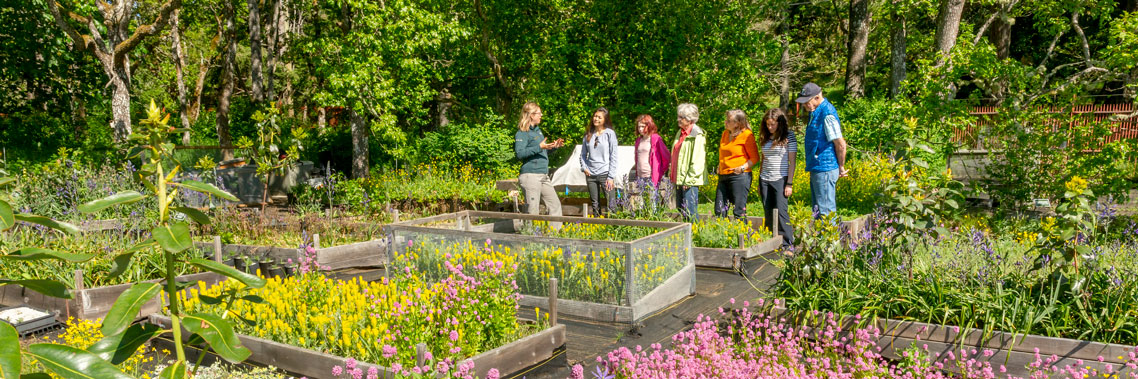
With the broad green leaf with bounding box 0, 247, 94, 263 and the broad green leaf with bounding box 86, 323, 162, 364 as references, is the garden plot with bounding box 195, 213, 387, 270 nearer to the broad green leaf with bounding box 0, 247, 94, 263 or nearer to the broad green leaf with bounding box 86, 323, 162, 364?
the broad green leaf with bounding box 86, 323, 162, 364

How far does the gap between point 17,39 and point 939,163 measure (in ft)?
62.4

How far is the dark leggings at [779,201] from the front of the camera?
7.68m

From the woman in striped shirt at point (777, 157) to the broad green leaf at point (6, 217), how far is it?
22.8ft

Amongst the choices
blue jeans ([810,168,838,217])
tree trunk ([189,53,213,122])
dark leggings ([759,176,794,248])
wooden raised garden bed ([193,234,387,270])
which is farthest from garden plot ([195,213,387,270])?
tree trunk ([189,53,213,122])

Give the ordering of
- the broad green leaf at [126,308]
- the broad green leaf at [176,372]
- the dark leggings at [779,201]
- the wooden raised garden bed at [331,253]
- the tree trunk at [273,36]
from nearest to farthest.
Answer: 1. the broad green leaf at [126,308]
2. the broad green leaf at [176,372]
3. the wooden raised garden bed at [331,253]
4. the dark leggings at [779,201]
5. the tree trunk at [273,36]

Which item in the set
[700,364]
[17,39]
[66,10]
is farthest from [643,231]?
[17,39]

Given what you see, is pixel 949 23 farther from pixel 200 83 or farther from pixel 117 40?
pixel 200 83

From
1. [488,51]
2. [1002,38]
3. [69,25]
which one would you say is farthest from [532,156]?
[1002,38]

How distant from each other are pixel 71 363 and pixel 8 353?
126 mm

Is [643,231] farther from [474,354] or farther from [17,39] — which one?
[17,39]

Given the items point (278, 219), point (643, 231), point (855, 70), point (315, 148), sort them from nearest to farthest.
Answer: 1. point (643, 231)
2. point (278, 219)
3. point (855, 70)
4. point (315, 148)

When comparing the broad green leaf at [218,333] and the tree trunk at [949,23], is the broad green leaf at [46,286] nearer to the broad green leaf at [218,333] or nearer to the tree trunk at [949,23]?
the broad green leaf at [218,333]

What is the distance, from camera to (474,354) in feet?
13.7

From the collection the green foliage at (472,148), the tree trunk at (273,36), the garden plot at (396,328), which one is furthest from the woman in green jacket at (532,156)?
the tree trunk at (273,36)
